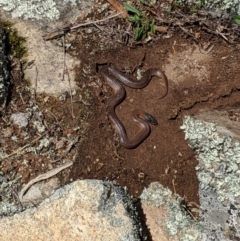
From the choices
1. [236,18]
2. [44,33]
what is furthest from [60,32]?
[236,18]

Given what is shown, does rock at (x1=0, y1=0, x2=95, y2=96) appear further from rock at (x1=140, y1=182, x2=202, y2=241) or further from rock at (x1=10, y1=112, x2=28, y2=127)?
rock at (x1=140, y1=182, x2=202, y2=241)

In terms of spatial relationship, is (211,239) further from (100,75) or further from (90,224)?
(100,75)

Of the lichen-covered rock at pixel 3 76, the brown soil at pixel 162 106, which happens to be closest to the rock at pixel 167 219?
the brown soil at pixel 162 106

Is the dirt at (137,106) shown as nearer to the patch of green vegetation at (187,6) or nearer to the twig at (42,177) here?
the twig at (42,177)

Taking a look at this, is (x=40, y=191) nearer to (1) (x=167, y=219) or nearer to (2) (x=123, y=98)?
(1) (x=167, y=219)

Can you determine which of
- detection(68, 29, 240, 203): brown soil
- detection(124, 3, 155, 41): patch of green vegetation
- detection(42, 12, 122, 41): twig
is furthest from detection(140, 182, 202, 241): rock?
detection(42, 12, 122, 41): twig
